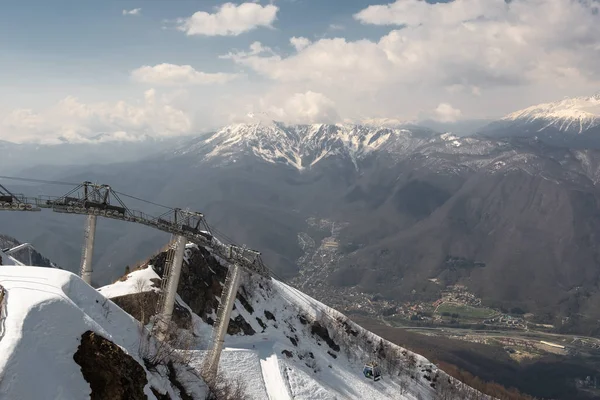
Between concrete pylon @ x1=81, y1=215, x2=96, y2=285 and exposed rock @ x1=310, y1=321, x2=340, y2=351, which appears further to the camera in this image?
exposed rock @ x1=310, y1=321, x2=340, y2=351

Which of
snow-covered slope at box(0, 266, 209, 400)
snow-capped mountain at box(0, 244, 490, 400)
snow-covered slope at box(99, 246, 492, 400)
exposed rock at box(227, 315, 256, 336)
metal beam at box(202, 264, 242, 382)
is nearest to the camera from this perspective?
snow-covered slope at box(0, 266, 209, 400)

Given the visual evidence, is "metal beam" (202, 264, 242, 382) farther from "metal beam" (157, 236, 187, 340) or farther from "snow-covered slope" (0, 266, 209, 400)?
"snow-covered slope" (0, 266, 209, 400)

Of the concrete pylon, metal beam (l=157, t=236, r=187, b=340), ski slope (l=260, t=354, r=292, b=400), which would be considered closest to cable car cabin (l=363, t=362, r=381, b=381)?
ski slope (l=260, t=354, r=292, b=400)

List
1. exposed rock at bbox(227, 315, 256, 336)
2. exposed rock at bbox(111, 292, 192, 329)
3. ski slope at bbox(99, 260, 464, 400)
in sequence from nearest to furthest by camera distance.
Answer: ski slope at bbox(99, 260, 464, 400), exposed rock at bbox(111, 292, 192, 329), exposed rock at bbox(227, 315, 256, 336)

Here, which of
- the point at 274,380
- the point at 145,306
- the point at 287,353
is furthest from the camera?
the point at 287,353

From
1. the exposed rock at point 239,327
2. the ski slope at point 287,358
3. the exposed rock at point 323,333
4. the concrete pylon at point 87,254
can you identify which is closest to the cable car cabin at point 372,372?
the ski slope at point 287,358

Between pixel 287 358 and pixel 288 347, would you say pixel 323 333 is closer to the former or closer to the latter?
pixel 288 347

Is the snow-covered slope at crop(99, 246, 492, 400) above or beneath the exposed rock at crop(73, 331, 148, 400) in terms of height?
beneath

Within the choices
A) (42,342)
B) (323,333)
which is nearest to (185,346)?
(42,342)

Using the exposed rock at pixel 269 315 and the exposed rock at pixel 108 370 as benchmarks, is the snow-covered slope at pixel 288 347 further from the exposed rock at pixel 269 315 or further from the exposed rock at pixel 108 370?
the exposed rock at pixel 108 370
